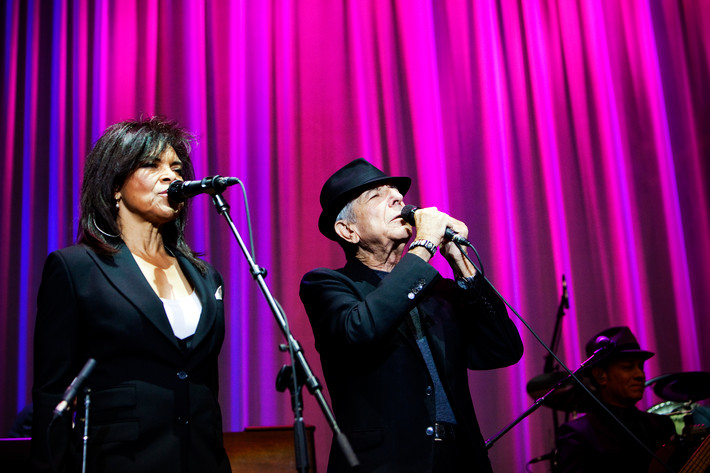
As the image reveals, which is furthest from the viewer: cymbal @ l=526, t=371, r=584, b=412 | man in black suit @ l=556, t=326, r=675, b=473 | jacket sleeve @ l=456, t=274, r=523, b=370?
cymbal @ l=526, t=371, r=584, b=412

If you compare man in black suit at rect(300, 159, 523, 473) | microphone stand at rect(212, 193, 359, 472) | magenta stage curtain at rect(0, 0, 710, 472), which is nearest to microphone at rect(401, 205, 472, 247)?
man in black suit at rect(300, 159, 523, 473)

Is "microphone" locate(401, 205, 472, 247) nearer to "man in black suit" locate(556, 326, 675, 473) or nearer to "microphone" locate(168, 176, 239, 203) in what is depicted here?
"microphone" locate(168, 176, 239, 203)

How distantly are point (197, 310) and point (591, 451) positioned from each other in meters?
2.38

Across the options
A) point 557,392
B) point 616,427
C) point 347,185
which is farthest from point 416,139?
point 347,185

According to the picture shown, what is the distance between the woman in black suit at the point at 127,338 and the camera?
1.86 m

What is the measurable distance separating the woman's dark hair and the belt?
0.85m

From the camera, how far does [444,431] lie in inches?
86.4

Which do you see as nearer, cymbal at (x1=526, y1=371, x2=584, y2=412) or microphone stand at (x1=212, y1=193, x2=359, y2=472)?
microphone stand at (x1=212, y1=193, x2=359, y2=472)

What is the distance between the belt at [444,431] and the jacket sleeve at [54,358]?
101cm

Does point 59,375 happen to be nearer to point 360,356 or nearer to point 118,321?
point 118,321

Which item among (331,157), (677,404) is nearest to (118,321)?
(331,157)

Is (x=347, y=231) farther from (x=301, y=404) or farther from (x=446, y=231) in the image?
(x=301, y=404)

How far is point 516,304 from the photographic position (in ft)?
15.6

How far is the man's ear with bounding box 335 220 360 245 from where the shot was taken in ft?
8.91
